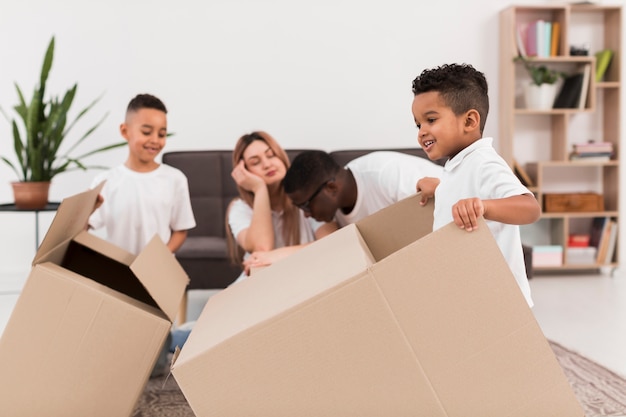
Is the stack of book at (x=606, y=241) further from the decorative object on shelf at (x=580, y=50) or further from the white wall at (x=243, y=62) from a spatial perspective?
the decorative object on shelf at (x=580, y=50)


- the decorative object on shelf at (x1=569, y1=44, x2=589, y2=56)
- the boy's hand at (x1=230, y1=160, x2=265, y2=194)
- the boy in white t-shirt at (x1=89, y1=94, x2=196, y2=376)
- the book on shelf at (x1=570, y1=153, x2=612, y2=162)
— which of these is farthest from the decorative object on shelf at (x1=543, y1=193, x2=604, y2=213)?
the boy in white t-shirt at (x1=89, y1=94, x2=196, y2=376)

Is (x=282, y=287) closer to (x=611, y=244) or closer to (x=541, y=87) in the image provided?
(x=541, y=87)

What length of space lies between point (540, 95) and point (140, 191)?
10.3 ft

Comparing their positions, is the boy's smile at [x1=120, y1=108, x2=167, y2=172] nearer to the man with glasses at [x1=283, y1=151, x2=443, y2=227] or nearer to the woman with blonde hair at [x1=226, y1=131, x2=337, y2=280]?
the woman with blonde hair at [x1=226, y1=131, x2=337, y2=280]

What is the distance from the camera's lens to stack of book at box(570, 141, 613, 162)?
4805 millimetres

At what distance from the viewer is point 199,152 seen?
418 cm

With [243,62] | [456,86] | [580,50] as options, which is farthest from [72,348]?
[580,50]

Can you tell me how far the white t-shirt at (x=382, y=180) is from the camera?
226 cm

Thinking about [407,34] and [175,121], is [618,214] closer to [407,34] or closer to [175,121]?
[407,34]

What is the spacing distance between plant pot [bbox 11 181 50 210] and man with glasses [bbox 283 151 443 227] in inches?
68.9

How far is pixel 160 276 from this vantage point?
1662 millimetres

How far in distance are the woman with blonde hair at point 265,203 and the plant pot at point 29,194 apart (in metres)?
1.37

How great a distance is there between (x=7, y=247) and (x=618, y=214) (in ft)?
13.0

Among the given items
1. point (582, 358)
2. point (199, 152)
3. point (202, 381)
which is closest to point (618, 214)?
point (582, 358)
